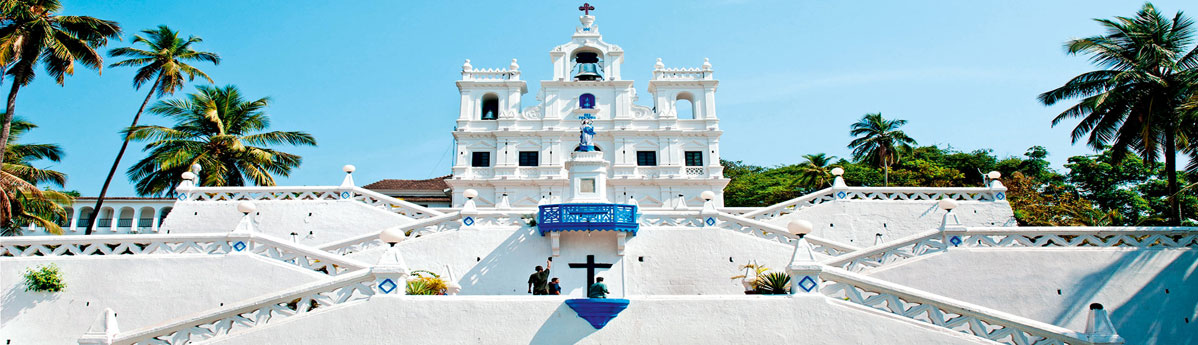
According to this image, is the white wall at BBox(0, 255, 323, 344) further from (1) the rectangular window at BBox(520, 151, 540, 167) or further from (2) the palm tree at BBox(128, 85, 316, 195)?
(1) the rectangular window at BBox(520, 151, 540, 167)

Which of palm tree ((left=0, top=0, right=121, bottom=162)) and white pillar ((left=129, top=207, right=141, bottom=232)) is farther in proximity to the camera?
white pillar ((left=129, top=207, right=141, bottom=232))

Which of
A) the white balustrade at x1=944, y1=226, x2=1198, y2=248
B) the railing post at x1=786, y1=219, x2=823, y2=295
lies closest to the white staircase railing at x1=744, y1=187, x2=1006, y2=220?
the white balustrade at x1=944, y1=226, x2=1198, y2=248

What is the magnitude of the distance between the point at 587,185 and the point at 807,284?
9.83 metres

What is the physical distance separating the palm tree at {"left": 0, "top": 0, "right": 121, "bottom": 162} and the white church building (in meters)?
4.71

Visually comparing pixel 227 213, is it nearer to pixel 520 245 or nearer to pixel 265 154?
pixel 265 154

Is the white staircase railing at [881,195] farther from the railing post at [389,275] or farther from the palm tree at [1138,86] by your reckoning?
the railing post at [389,275]

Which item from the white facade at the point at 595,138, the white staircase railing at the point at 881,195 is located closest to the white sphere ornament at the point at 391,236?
the white staircase railing at the point at 881,195

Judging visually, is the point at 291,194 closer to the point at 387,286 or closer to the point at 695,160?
the point at 387,286

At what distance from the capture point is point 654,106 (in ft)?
122

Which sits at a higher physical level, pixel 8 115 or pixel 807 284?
pixel 8 115

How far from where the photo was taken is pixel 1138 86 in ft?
65.6

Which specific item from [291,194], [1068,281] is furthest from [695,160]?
[1068,281]

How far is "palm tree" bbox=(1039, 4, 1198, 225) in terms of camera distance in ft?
63.3

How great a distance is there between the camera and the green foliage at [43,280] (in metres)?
14.9
